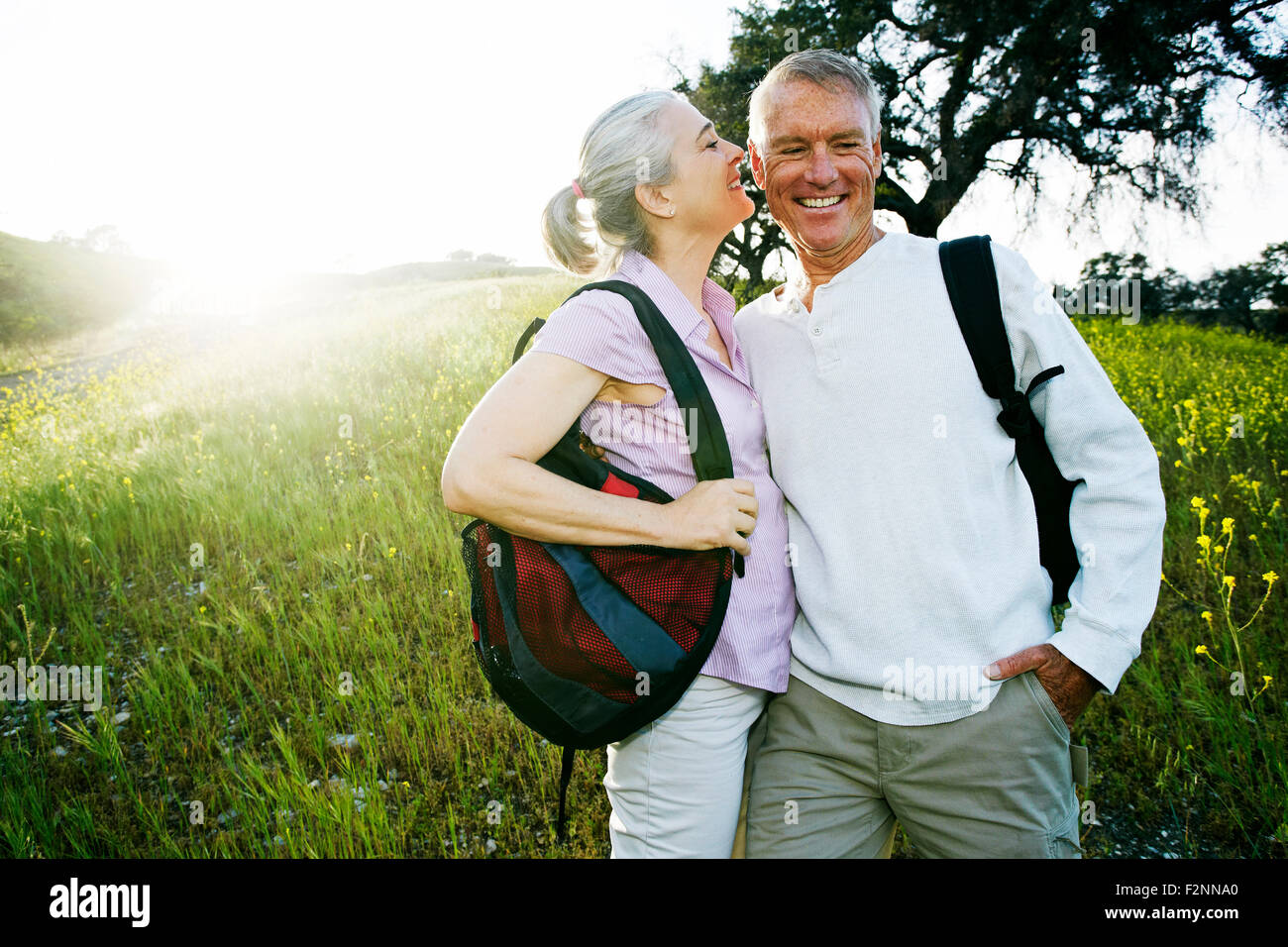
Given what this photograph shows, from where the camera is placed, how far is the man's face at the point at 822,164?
207 centimetres

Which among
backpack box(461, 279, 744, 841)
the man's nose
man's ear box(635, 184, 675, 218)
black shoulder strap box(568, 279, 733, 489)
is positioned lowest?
backpack box(461, 279, 744, 841)

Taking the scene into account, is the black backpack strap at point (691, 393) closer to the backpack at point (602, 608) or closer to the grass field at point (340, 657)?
the backpack at point (602, 608)

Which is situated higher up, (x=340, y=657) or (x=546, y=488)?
(x=546, y=488)

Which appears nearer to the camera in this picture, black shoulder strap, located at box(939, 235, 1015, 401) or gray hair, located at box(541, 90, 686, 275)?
black shoulder strap, located at box(939, 235, 1015, 401)

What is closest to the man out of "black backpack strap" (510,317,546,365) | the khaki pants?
the khaki pants

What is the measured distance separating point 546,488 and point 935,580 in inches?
40.1

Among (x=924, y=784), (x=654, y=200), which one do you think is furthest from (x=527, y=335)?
(x=924, y=784)

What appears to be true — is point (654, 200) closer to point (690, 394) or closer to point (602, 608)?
point (690, 394)

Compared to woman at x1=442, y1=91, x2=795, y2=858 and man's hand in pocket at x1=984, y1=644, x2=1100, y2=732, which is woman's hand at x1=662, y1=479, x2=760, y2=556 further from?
man's hand in pocket at x1=984, y1=644, x2=1100, y2=732

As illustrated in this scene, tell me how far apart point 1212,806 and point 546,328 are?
10.6 feet

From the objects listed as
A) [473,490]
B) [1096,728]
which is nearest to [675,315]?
[473,490]

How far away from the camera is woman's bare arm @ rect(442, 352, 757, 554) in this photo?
1571mm

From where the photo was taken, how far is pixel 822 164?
207cm

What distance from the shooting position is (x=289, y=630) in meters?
3.79
